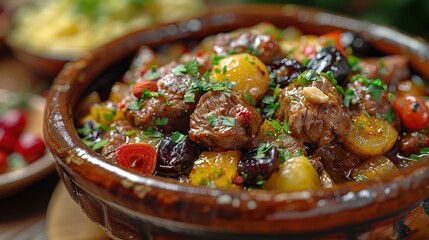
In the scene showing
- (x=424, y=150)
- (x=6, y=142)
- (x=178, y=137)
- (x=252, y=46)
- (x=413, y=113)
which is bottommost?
(x=6, y=142)

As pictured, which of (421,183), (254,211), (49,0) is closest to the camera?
(254,211)

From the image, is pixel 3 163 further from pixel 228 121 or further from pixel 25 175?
pixel 228 121

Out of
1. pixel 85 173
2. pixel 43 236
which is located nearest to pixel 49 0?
pixel 43 236

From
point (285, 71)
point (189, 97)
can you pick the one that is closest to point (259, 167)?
point (189, 97)

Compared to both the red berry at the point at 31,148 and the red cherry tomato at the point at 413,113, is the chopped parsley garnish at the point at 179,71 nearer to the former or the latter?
the red cherry tomato at the point at 413,113

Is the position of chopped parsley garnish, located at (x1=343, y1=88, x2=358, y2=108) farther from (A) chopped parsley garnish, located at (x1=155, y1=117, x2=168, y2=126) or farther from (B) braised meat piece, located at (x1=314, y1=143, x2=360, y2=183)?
(A) chopped parsley garnish, located at (x1=155, y1=117, x2=168, y2=126)

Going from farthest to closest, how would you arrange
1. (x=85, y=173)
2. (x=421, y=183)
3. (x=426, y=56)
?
(x=426, y=56), (x=85, y=173), (x=421, y=183)

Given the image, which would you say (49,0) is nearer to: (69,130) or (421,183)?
(69,130)
